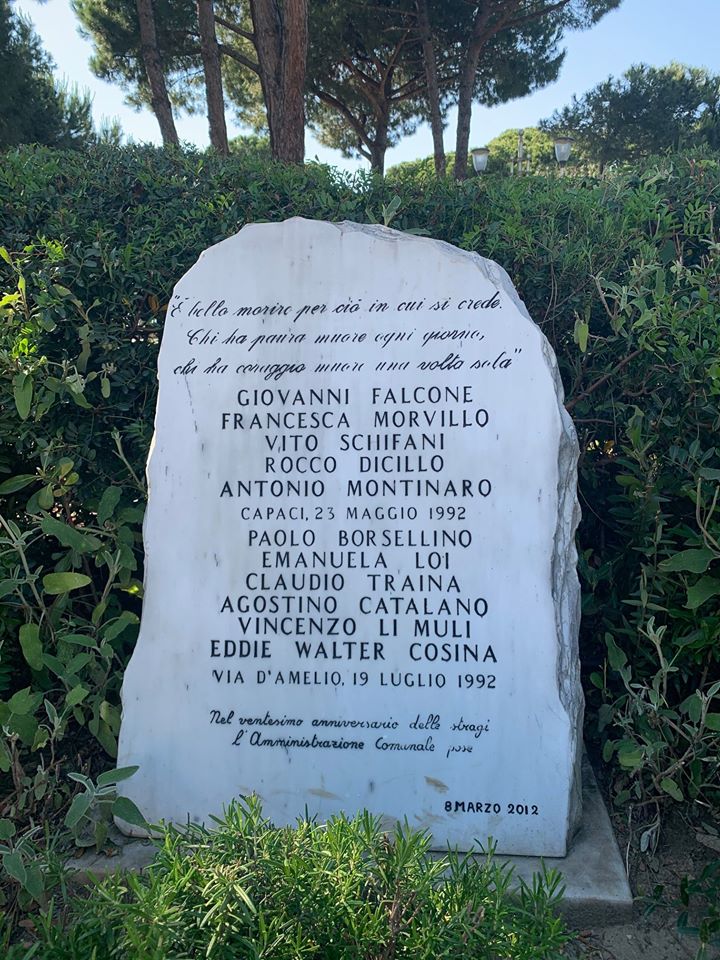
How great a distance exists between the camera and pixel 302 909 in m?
1.83

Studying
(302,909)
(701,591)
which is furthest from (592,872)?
(302,909)

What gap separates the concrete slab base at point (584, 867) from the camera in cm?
235

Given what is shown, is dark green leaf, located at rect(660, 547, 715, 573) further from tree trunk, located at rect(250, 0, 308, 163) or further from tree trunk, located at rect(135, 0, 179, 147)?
tree trunk, located at rect(135, 0, 179, 147)

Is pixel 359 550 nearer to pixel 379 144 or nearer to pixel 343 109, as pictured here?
pixel 379 144

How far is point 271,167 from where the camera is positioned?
3912 mm

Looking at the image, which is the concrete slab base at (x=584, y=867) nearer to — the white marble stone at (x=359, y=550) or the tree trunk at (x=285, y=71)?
the white marble stone at (x=359, y=550)

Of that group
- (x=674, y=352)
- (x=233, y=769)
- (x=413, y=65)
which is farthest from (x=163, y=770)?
(x=413, y=65)

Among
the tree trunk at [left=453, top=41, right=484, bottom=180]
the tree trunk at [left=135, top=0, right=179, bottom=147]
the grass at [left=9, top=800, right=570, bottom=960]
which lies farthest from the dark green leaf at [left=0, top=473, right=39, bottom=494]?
the tree trunk at [left=453, top=41, right=484, bottom=180]

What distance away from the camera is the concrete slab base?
2.35m

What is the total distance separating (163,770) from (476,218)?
8.12 feet

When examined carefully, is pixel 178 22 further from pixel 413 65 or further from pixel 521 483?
pixel 521 483

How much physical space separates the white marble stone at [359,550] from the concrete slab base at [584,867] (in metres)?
0.07

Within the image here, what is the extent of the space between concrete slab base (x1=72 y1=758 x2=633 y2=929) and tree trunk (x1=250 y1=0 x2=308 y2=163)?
283 inches

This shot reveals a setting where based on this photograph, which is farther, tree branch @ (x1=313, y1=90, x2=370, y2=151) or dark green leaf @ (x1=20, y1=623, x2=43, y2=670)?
tree branch @ (x1=313, y1=90, x2=370, y2=151)
